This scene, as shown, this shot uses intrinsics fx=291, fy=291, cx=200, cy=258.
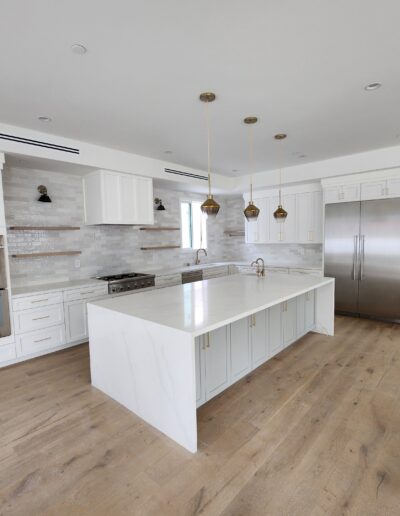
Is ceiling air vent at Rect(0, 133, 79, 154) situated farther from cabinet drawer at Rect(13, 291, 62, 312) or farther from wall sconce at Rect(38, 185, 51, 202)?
cabinet drawer at Rect(13, 291, 62, 312)

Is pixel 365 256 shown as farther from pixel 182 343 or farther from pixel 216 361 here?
pixel 182 343

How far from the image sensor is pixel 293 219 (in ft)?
19.0

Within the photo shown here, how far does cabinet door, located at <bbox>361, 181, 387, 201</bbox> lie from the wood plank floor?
2654 millimetres

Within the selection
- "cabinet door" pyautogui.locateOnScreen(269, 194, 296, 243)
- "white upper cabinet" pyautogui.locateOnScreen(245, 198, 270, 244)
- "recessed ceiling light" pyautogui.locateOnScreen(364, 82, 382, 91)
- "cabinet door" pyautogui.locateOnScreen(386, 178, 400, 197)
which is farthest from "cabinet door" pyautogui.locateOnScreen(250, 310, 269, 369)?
"white upper cabinet" pyautogui.locateOnScreen(245, 198, 270, 244)

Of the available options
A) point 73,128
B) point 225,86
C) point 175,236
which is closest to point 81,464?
point 225,86

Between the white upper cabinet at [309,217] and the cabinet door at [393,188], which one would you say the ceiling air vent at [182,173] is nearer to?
the white upper cabinet at [309,217]

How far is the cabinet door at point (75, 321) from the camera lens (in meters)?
3.83

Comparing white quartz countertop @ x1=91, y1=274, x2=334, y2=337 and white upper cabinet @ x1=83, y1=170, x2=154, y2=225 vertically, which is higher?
white upper cabinet @ x1=83, y1=170, x2=154, y2=225

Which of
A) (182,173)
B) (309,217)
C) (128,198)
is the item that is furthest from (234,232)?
(128,198)

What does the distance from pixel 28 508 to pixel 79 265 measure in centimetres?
331

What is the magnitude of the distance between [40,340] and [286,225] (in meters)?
4.70

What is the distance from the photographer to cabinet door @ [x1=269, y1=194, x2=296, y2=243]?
5.79m

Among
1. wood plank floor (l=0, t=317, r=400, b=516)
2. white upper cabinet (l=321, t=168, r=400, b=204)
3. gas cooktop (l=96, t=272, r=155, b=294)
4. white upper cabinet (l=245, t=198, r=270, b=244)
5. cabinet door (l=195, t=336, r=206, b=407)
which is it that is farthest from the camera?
Answer: white upper cabinet (l=245, t=198, r=270, b=244)

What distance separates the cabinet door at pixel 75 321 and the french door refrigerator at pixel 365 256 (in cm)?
398
